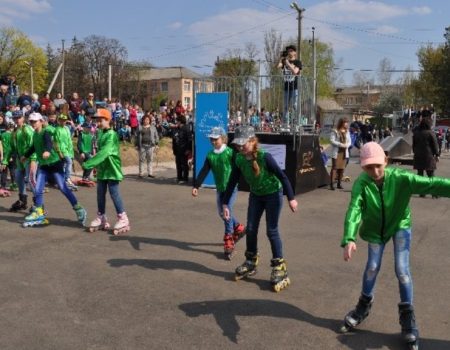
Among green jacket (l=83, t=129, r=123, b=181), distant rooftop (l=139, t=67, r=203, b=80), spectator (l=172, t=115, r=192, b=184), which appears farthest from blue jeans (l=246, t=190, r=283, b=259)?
distant rooftop (l=139, t=67, r=203, b=80)

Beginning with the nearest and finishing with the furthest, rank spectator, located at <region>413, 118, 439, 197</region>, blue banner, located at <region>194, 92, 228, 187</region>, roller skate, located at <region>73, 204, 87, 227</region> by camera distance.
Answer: roller skate, located at <region>73, 204, 87, 227</region>, spectator, located at <region>413, 118, 439, 197</region>, blue banner, located at <region>194, 92, 228, 187</region>

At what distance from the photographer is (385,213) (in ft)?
13.6

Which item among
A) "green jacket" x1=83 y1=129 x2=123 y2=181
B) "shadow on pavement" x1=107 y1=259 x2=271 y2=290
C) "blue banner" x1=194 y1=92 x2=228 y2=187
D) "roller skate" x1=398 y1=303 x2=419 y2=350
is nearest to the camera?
"roller skate" x1=398 y1=303 x2=419 y2=350

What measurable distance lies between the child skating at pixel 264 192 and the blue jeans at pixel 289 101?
22.1 ft

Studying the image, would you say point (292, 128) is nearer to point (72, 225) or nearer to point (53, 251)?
point (72, 225)

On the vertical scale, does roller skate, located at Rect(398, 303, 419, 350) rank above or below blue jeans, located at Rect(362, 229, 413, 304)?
below

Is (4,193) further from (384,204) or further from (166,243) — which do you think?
(384,204)

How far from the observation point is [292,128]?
11.9 meters

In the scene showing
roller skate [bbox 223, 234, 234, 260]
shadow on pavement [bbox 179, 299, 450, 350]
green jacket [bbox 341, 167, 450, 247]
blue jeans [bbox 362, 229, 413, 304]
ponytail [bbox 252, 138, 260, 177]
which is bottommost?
shadow on pavement [bbox 179, 299, 450, 350]

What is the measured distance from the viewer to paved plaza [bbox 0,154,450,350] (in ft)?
13.8

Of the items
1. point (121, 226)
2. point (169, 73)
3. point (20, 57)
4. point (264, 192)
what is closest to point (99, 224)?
point (121, 226)

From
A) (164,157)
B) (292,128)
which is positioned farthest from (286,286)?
(164,157)

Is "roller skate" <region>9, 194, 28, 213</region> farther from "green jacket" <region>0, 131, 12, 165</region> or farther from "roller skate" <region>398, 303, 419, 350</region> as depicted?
"roller skate" <region>398, 303, 419, 350</region>

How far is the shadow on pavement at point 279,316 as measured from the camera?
162 inches
